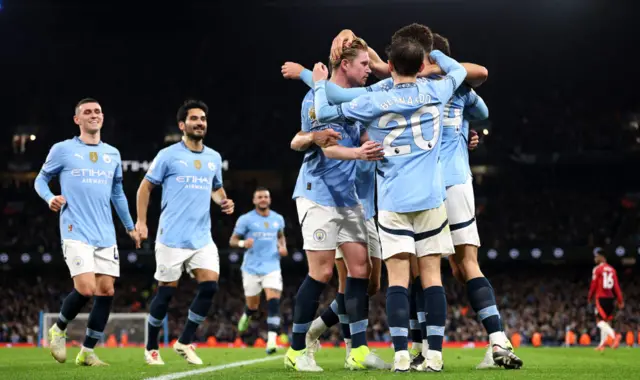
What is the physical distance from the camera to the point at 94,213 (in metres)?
8.95

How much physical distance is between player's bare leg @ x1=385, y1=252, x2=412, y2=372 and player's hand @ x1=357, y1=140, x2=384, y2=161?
2.30 ft

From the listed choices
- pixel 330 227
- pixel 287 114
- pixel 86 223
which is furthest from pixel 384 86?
pixel 287 114

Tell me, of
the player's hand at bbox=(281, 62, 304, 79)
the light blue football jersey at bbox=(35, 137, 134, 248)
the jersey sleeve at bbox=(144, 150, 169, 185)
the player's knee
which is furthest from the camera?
the jersey sleeve at bbox=(144, 150, 169, 185)

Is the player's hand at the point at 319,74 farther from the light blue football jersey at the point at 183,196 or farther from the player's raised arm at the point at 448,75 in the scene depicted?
the light blue football jersey at the point at 183,196

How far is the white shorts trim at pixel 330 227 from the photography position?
6996 mm

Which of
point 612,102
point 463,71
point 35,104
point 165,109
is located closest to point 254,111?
point 165,109

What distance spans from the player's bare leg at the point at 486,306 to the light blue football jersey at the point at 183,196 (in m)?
3.38

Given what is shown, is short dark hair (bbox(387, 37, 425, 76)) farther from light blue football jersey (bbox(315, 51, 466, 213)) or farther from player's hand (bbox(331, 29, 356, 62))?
player's hand (bbox(331, 29, 356, 62))

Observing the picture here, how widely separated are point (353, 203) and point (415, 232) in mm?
1112

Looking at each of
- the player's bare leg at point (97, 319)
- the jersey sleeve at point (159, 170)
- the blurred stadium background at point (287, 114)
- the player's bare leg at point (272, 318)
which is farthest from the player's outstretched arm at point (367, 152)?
the blurred stadium background at point (287, 114)

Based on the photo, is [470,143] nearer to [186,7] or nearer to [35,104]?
[186,7]

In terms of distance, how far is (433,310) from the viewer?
6.07m

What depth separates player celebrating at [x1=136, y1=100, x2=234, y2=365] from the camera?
9.09 metres

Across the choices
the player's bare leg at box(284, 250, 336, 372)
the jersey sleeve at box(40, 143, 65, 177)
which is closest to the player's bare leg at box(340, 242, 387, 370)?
the player's bare leg at box(284, 250, 336, 372)
